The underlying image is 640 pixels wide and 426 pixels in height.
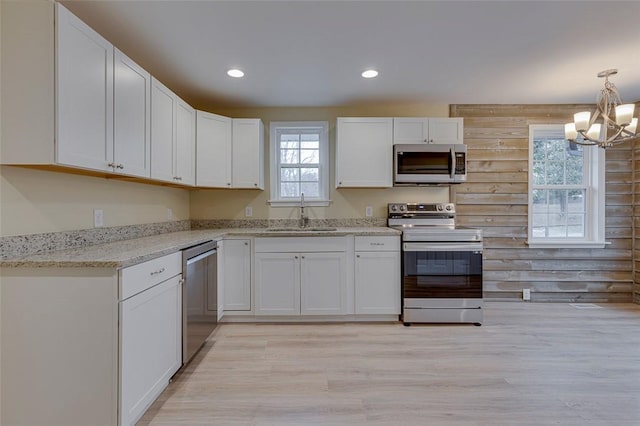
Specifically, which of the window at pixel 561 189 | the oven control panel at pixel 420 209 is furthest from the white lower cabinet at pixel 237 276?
the window at pixel 561 189

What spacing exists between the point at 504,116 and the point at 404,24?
2268mm

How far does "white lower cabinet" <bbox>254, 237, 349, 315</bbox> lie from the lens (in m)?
2.96

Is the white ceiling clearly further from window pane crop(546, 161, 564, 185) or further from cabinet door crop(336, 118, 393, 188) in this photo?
window pane crop(546, 161, 564, 185)

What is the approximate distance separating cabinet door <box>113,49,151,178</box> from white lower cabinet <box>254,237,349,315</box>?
4.16 feet

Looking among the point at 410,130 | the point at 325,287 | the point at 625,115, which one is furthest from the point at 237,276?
the point at 625,115

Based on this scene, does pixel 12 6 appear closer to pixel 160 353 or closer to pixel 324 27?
pixel 324 27

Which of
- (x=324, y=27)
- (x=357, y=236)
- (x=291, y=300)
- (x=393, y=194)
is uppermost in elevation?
(x=324, y=27)

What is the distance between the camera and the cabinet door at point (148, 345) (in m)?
1.46

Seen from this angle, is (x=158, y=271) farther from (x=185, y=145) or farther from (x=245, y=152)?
(x=245, y=152)

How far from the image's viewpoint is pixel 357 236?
298cm

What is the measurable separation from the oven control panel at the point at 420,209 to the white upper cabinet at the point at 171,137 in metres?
→ 2.22

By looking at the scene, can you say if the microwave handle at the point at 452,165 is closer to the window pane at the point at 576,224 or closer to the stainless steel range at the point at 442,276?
the stainless steel range at the point at 442,276

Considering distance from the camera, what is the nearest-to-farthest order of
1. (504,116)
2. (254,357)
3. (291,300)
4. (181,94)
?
1. (254,357)
2. (291,300)
3. (181,94)
4. (504,116)

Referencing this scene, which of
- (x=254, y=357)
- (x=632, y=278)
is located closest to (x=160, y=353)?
(x=254, y=357)
